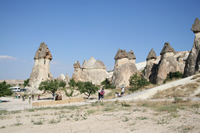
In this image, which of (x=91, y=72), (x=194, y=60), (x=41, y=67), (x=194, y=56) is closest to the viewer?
(x=194, y=60)

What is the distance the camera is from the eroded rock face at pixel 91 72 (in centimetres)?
3431

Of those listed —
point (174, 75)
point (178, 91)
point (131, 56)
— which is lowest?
point (178, 91)

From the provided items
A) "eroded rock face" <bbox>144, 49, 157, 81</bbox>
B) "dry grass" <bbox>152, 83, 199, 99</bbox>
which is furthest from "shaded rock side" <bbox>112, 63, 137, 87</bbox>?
"dry grass" <bbox>152, 83, 199, 99</bbox>

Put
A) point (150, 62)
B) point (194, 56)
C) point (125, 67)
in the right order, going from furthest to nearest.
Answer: point (150, 62) → point (125, 67) → point (194, 56)

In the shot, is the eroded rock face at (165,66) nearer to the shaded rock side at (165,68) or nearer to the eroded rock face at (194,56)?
the shaded rock side at (165,68)

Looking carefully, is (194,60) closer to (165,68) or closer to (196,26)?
(196,26)

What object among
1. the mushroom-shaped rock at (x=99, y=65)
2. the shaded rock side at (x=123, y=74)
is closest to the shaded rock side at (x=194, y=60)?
the shaded rock side at (x=123, y=74)

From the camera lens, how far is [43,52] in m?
28.3

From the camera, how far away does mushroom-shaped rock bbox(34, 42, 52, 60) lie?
28.2 meters

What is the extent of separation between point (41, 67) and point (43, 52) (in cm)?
223

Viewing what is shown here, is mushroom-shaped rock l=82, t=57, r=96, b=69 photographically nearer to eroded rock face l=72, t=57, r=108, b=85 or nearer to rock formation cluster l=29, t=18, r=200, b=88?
eroded rock face l=72, t=57, r=108, b=85

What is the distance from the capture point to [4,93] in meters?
19.9

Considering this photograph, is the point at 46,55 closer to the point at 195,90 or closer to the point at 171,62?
the point at 171,62

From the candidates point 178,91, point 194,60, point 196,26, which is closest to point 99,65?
point 196,26
